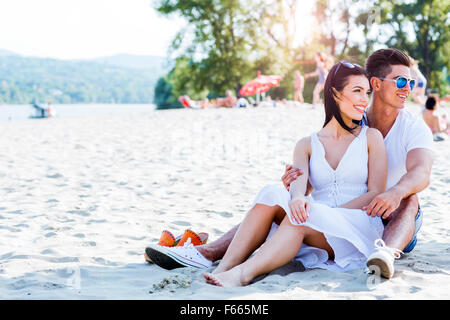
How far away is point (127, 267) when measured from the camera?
3064 millimetres

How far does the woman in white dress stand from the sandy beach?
0.12m

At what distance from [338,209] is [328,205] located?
0.16 m

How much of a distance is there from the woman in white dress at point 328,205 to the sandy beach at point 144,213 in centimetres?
12

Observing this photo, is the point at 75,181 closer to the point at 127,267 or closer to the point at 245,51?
the point at 127,267

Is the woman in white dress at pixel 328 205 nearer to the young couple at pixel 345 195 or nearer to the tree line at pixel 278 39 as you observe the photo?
the young couple at pixel 345 195

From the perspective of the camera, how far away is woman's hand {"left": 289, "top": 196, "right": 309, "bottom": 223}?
8.60ft

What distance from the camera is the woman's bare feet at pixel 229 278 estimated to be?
8.42ft

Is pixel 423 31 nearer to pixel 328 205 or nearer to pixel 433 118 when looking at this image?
pixel 433 118

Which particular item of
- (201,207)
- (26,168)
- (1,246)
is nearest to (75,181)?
(26,168)

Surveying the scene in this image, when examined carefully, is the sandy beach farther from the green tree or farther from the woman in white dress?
the green tree

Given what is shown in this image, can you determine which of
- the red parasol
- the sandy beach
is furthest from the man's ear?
the red parasol

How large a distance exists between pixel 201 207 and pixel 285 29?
29177 millimetres

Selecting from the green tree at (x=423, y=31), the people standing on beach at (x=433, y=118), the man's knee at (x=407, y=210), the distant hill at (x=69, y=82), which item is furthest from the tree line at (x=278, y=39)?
the distant hill at (x=69, y=82)

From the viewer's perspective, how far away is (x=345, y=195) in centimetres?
292
